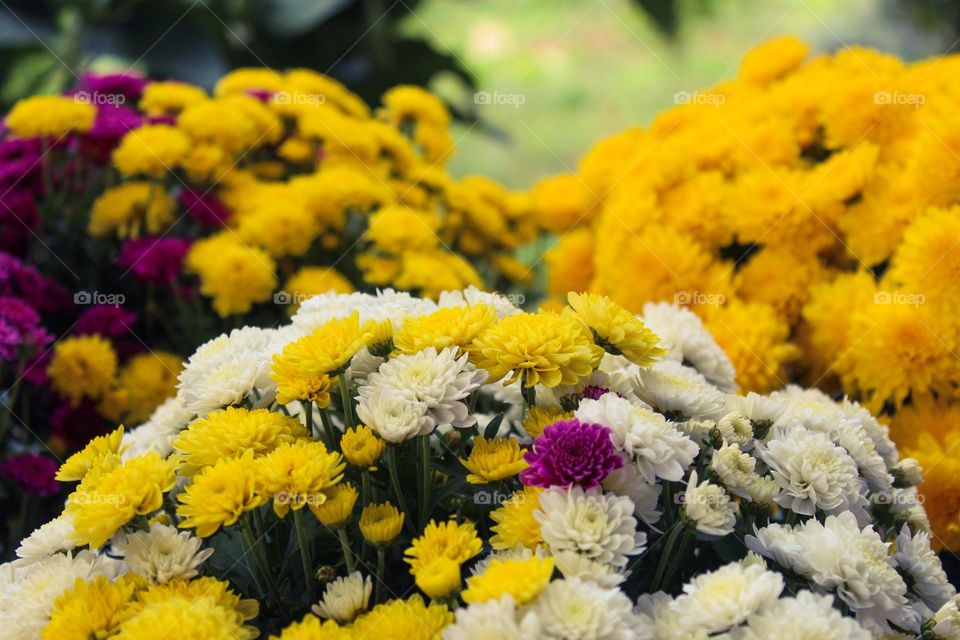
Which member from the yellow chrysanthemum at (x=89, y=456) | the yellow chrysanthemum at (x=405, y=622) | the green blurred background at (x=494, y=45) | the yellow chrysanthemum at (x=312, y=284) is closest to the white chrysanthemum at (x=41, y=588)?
the yellow chrysanthemum at (x=89, y=456)

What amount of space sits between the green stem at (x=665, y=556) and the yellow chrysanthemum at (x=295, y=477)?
344 millimetres

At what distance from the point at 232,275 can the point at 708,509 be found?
123cm

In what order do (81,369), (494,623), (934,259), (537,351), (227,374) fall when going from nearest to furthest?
(494,623) → (537,351) → (227,374) → (934,259) → (81,369)

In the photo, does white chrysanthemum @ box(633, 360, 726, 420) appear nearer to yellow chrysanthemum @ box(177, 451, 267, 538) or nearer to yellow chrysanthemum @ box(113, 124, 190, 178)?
yellow chrysanthemum @ box(177, 451, 267, 538)

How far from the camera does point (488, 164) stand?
496cm

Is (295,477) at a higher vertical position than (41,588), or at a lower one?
higher

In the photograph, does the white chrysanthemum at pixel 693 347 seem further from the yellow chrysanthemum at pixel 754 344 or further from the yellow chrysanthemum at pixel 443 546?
the yellow chrysanthemum at pixel 443 546

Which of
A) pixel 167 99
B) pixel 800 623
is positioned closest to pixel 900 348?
pixel 800 623

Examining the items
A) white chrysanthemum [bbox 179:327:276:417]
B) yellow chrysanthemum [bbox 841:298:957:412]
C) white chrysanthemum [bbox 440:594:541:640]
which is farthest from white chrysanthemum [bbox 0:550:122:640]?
yellow chrysanthemum [bbox 841:298:957:412]

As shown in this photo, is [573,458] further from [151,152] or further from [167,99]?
[167,99]

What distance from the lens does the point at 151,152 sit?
2008 millimetres

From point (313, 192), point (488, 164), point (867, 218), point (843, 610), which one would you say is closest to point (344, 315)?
point (843, 610)

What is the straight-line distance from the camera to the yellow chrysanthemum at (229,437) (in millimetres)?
1046

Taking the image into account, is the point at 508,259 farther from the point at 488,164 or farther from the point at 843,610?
the point at 488,164
